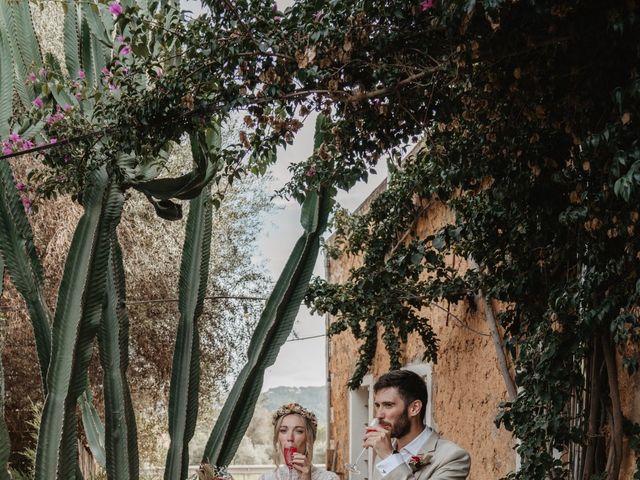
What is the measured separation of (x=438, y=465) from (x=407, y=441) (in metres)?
0.20

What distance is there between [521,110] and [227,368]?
9.40m

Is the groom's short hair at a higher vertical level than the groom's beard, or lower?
higher

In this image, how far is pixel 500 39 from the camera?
3.29 metres

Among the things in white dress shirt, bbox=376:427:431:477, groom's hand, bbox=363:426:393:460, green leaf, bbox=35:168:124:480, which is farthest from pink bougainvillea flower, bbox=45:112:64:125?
white dress shirt, bbox=376:427:431:477

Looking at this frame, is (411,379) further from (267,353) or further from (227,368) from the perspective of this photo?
(227,368)

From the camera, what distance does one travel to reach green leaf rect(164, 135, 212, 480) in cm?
496

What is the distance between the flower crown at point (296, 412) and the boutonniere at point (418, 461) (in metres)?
1.03

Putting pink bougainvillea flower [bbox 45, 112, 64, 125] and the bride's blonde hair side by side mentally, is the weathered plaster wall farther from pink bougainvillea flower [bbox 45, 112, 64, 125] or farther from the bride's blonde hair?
pink bougainvillea flower [bbox 45, 112, 64, 125]

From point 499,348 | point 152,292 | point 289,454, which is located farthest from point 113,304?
point 152,292

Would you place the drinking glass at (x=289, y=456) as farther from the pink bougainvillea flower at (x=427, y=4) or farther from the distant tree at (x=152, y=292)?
the distant tree at (x=152, y=292)

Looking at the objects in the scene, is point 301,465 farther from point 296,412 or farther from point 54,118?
point 54,118

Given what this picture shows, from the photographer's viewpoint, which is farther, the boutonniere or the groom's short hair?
the groom's short hair

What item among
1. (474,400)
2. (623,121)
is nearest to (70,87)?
(623,121)

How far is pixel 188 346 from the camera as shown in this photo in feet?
16.4
